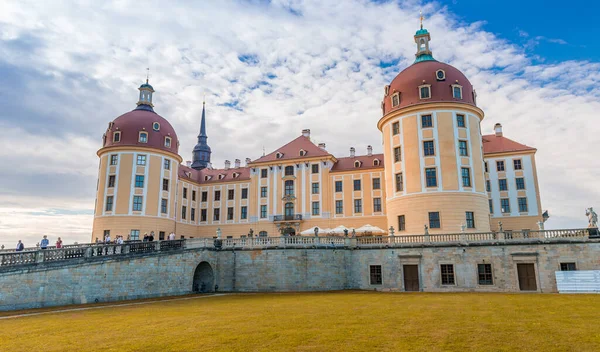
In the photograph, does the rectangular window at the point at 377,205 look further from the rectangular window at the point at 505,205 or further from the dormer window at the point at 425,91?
the dormer window at the point at 425,91

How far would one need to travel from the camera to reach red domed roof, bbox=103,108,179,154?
148 ft

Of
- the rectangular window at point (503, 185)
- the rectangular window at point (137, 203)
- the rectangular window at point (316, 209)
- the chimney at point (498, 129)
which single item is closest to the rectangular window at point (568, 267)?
the rectangular window at point (503, 185)

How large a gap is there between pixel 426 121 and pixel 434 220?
8797mm

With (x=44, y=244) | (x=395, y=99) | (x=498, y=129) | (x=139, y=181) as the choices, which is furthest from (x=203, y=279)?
(x=498, y=129)

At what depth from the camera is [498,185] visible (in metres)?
46.4

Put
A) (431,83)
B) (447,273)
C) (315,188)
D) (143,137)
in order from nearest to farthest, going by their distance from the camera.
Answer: (447,273) → (431,83) → (143,137) → (315,188)

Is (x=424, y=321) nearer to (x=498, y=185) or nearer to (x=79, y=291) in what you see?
(x=79, y=291)

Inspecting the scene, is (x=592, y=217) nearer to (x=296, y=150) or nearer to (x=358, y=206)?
(x=358, y=206)

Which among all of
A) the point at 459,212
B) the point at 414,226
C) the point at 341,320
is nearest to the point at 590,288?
the point at 459,212

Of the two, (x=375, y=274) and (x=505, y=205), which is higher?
(x=505, y=205)

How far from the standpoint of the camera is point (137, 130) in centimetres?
4531

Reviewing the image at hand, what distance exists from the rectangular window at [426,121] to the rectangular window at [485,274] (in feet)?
43.2

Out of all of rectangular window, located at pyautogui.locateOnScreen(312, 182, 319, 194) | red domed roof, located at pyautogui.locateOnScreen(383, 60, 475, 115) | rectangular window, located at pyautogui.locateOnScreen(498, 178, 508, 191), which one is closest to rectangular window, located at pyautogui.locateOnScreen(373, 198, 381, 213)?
rectangular window, located at pyautogui.locateOnScreen(312, 182, 319, 194)

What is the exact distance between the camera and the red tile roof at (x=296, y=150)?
167 ft
